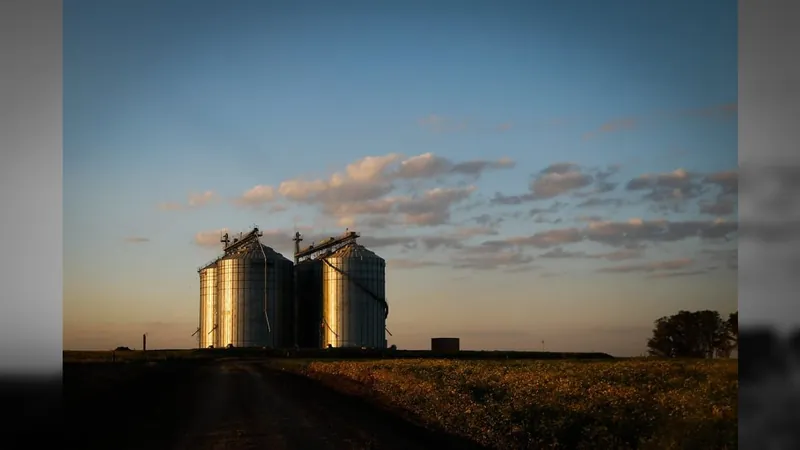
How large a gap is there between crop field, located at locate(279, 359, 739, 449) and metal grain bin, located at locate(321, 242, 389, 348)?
2368 inches

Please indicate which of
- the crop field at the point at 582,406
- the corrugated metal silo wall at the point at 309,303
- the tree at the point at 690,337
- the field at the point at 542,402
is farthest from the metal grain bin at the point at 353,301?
the crop field at the point at 582,406

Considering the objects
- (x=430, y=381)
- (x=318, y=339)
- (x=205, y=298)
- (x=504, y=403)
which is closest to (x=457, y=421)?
(x=504, y=403)

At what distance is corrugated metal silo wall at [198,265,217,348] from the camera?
4423 inches

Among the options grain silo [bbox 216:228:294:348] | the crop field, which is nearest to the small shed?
grain silo [bbox 216:228:294:348]

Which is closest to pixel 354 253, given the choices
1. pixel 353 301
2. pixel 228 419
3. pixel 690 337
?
pixel 353 301

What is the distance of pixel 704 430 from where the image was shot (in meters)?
22.9

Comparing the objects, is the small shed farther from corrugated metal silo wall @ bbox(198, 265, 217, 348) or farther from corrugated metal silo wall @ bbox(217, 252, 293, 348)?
corrugated metal silo wall @ bbox(198, 265, 217, 348)

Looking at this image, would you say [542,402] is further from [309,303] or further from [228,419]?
[309,303]

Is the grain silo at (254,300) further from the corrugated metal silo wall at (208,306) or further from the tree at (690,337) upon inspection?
the tree at (690,337)

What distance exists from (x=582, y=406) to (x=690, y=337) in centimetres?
4740

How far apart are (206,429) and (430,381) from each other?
18.4 m

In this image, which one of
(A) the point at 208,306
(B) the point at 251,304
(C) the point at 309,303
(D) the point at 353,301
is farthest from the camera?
(A) the point at 208,306

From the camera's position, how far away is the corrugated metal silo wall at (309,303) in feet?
364

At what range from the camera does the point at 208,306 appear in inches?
4525
